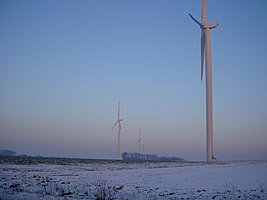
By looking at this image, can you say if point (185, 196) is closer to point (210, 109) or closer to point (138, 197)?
point (138, 197)

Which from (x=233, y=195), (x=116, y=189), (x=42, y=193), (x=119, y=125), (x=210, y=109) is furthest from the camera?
(x=119, y=125)

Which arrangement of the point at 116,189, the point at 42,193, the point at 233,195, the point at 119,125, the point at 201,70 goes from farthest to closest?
1. the point at 119,125
2. the point at 201,70
3. the point at 116,189
4. the point at 42,193
5. the point at 233,195

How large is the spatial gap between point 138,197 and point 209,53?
46741 mm

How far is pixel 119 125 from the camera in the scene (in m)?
93.9

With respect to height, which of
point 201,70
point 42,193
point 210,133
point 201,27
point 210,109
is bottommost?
point 42,193

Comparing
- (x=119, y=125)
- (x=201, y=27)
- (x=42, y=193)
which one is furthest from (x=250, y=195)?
(x=119, y=125)

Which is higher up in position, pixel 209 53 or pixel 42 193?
pixel 209 53

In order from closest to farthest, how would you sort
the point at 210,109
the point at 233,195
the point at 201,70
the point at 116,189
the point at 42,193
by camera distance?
the point at 233,195
the point at 42,193
the point at 116,189
the point at 210,109
the point at 201,70

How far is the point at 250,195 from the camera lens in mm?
16422

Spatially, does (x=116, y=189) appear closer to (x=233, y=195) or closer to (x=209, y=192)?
(x=209, y=192)

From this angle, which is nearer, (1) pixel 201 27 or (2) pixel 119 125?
(1) pixel 201 27

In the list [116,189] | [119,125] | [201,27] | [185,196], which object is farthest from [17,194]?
[119,125]

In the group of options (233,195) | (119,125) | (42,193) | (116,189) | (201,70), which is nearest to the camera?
(233,195)

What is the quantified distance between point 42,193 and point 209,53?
157 feet
